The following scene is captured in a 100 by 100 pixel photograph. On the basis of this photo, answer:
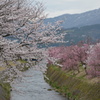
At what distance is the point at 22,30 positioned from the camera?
12.4 meters

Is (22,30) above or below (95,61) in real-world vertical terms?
above

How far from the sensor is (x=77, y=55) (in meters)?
43.5

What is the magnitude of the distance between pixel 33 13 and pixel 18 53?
2.66m

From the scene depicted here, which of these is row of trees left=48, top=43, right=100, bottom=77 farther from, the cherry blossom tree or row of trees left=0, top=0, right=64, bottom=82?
row of trees left=0, top=0, right=64, bottom=82

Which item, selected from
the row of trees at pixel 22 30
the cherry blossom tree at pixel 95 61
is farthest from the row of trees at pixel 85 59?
the row of trees at pixel 22 30

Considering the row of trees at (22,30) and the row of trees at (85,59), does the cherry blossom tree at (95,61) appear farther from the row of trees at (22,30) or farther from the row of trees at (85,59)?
the row of trees at (22,30)

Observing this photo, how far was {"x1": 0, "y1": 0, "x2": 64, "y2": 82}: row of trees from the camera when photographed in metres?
11.5

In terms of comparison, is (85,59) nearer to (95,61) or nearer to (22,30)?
(95,61)

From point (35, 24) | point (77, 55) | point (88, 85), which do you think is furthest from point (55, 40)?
point (77, 55)

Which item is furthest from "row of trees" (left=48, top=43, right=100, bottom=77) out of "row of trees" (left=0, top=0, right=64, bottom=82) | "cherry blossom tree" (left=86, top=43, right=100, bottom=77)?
"row of trees" (left=0, top=0, right=64, bottom=82)

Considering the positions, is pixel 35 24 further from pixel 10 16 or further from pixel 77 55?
pixel 77 55

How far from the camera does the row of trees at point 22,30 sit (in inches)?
452

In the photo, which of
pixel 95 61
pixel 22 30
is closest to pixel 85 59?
pixel 95 61

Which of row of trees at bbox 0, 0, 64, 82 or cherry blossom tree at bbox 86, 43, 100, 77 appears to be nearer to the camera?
row of trees at bbox 0, 0, 64, 82
